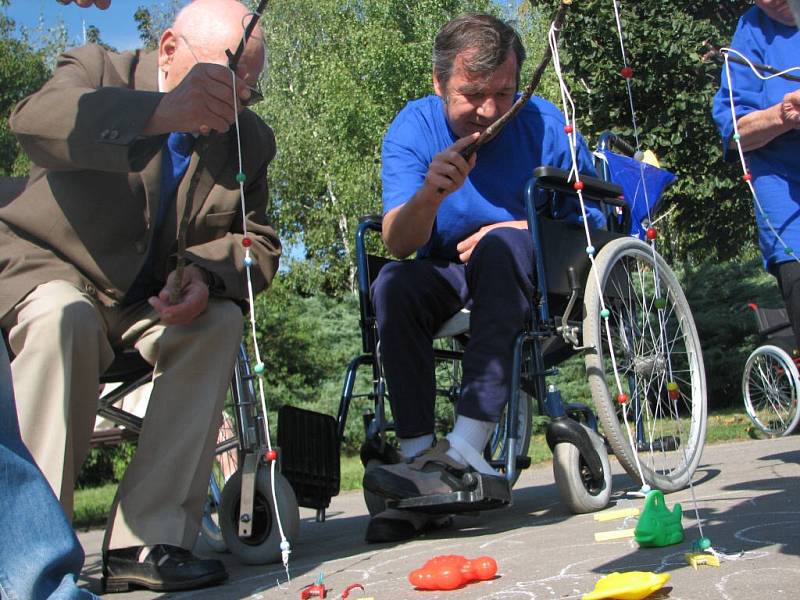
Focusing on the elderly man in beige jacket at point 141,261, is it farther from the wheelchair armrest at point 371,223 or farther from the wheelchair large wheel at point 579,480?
the wheelchair large wheel at point 579,480

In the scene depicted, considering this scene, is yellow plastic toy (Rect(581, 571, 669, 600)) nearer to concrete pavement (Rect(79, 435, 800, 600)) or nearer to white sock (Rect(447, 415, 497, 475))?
concrete pavement (Rect(79, 435, 800, 600))

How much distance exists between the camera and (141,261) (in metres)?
3.04

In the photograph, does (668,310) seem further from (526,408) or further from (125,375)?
(125,375)

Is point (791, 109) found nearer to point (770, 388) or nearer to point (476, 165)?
point (476, 165)

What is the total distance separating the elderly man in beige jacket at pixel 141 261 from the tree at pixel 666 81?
5.47 metres

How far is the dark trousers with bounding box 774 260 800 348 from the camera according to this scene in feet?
10.9

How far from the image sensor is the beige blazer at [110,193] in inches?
109

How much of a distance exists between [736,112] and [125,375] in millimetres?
2111

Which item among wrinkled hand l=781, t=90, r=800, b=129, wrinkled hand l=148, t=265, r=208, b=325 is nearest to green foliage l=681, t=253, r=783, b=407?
wrinkled hand l=781, t=90, r=800, b=129

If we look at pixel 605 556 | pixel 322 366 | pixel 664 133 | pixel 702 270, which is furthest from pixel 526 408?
pixel 702 270

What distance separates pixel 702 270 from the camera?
43.6ft

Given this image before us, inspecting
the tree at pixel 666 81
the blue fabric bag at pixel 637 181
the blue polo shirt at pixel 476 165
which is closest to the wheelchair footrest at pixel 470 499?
the blue polo shirt at pixel 476 165

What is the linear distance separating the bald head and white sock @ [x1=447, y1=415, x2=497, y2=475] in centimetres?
116

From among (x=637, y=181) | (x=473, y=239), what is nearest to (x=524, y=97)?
(x=473, y=239)
